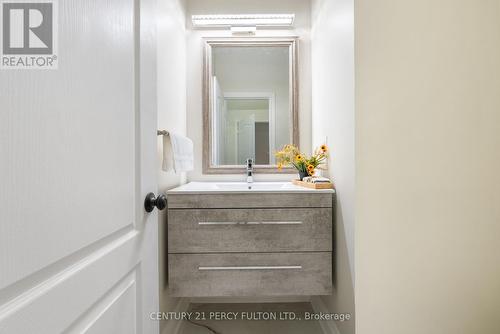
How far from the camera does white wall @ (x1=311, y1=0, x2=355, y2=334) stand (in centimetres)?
132

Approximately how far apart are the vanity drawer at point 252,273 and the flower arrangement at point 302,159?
56cm

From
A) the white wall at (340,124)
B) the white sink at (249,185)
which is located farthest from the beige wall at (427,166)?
the white sink at (249,185)

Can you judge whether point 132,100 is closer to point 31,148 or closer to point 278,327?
point 31,148

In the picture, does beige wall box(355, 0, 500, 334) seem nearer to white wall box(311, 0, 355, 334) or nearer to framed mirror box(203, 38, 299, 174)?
white wall box(311, 0, 355, 334)

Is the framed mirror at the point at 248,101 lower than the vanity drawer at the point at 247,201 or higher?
higher

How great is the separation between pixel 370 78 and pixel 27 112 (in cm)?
127

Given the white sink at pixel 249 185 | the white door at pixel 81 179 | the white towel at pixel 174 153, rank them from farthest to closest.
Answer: the white sink at pixel 249 185 → the white towel at pixel 174 153 → the white door at pixel 81 179

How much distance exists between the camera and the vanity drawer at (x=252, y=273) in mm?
1488

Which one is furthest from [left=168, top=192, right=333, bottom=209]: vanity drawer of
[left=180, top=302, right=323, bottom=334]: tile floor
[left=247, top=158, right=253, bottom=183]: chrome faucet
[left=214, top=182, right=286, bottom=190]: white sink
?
[left=180, top=302, right=323, bottom=334]: tile floor

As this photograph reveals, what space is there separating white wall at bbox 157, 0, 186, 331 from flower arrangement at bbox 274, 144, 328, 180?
29.7 inches

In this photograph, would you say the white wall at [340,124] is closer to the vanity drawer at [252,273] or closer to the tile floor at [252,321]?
the vanity drawer at [252,273]

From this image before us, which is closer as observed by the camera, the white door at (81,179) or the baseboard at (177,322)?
the white door at (81,179)

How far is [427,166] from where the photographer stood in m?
1.29

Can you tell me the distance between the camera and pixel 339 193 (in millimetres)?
1489
